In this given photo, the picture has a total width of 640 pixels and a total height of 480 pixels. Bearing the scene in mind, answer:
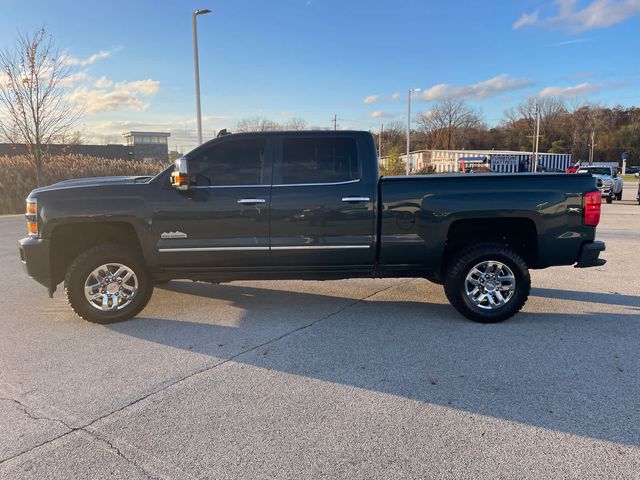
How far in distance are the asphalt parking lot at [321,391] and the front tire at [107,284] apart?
0.17 meters

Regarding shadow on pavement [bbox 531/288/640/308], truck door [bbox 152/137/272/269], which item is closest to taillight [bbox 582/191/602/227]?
shadow on pavement [bbox 531/288/640/308]

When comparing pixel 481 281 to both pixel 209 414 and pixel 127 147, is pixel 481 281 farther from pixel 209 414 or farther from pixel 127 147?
pixel 127 147

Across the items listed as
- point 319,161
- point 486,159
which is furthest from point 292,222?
point 486,159

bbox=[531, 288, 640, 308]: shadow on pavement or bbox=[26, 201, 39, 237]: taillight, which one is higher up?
bbox=[26, 201, 39, 237]: taillight

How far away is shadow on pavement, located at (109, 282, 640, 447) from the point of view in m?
3.20

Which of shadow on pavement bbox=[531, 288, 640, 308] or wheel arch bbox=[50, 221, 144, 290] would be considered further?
shadow on pavement bbox=[531, 288, 640, 308]

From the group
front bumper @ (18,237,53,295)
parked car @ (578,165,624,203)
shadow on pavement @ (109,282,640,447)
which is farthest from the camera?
parked car @ (578,165,624,203)

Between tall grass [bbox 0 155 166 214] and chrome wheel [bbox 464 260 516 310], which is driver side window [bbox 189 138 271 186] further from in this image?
tall grass [bbox 0 155 166 214]

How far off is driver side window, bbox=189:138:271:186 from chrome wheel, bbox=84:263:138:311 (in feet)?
4.39

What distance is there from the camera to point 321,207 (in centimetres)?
486

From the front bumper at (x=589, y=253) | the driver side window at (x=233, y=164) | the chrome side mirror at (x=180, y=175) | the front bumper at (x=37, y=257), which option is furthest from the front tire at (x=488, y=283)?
the front bumper at (x=37, y=257)

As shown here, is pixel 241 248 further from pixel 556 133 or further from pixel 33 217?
pixel 556 133

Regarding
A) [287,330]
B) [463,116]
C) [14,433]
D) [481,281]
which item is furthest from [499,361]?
[463,116]

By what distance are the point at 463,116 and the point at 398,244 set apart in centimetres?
10025
